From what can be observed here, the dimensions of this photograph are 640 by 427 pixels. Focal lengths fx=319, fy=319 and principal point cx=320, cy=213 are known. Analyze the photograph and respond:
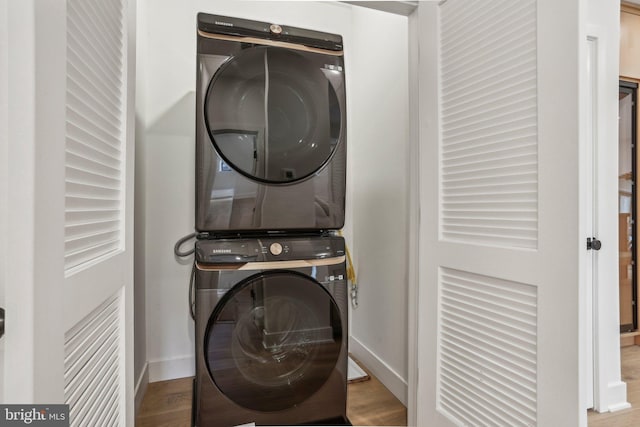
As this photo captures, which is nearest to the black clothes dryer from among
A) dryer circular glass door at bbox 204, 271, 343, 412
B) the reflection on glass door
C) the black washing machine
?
the black washing machine

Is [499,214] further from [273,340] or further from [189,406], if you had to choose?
[189,406]

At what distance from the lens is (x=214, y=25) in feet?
4.11

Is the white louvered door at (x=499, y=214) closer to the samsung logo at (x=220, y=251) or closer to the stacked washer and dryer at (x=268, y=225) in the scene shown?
the stacked washer and dryer at (x=268, y=225)

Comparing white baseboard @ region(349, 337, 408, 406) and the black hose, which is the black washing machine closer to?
white baseboard @ region(349, 337, 408, 406)

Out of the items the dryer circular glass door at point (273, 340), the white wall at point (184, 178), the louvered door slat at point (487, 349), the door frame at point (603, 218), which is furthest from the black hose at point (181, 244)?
the door frame at point (603, 218)

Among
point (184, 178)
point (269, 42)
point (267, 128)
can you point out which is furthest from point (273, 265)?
point (184, 178)

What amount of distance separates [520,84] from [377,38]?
1.35 m

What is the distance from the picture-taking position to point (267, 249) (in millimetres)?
1279

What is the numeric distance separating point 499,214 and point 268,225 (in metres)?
0.84

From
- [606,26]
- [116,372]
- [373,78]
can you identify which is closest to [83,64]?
[116,372]

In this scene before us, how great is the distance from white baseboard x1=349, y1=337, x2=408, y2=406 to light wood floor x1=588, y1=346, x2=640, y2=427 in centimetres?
93

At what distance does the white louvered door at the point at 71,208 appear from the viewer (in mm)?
486

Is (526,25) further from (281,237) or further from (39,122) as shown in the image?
(39,122)

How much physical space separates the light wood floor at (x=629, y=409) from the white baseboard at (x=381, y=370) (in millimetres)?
927
